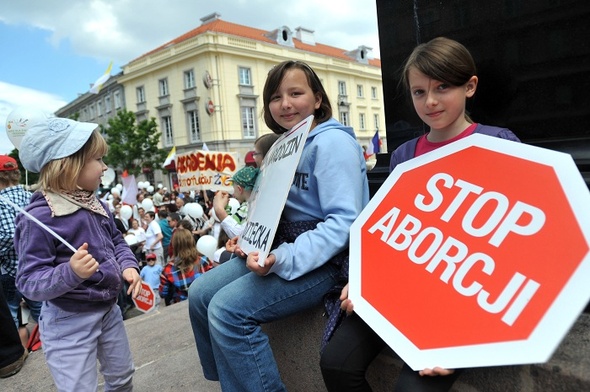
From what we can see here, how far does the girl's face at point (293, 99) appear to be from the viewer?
1.82 m

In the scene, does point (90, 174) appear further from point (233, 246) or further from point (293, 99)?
point (293, 99)

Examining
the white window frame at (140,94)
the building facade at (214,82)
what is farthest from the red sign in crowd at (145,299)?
the white window frame at (140,94)

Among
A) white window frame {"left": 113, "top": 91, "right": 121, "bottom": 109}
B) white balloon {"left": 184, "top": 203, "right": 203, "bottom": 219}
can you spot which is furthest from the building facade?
white balloon {"left": 184, "top": 203, "right": 203, "bottom": 219}

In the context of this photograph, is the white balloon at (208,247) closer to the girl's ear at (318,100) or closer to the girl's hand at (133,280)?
the girl's hand at (133,280)

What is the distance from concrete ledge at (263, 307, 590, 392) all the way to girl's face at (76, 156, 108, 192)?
106 cm

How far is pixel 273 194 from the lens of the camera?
5.09 ft

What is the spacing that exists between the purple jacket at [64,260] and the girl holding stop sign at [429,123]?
105 centimetres

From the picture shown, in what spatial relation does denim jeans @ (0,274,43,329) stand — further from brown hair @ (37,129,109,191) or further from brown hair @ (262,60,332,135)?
brown hair @ (262,60,332,135)

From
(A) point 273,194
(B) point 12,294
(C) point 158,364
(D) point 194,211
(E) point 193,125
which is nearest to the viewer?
(A) point 273,194

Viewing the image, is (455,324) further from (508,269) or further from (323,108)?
(323,108)

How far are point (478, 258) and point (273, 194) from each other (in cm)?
78

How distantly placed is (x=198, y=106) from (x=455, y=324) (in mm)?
31971

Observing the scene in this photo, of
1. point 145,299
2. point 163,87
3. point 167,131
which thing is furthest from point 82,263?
point 163,87

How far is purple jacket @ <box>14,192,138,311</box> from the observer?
1.57 metres
